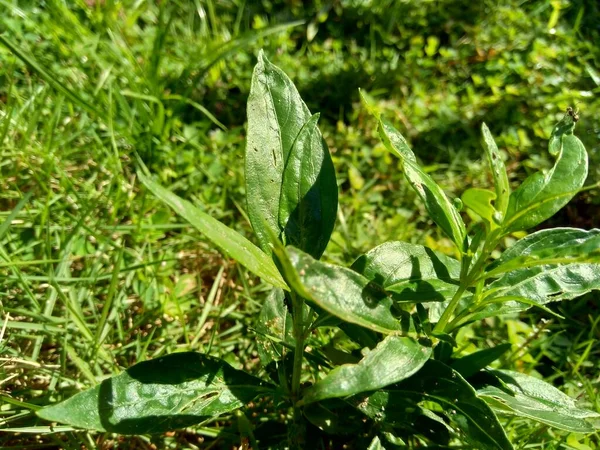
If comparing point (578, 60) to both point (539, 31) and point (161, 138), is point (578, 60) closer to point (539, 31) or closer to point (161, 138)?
point (539, 31)

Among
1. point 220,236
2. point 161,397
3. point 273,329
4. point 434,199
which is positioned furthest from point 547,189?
point 161,397

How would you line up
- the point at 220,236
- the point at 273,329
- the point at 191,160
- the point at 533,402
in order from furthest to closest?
the point at 191,160 < the point at 273,329 < the point at 533,402 < the point at 220,236

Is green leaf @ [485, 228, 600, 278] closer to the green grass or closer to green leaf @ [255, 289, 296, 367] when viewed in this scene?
green leaf @ [255, 289, 296, 367]

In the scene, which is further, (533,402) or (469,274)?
(533,402)

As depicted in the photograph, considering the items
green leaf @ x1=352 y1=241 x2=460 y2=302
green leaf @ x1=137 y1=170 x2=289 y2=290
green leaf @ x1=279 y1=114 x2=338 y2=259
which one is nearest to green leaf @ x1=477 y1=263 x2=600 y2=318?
green leaf @ x1=352 y1=241 x2=460 y2=302

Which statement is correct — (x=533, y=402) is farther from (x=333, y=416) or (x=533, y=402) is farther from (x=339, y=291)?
(x=339, y=291)

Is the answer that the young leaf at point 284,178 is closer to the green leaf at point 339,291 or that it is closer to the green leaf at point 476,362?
the green leaf at point 339,291
